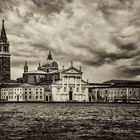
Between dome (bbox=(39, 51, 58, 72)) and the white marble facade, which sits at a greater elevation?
dome (bbox=(39, 51, 58, 72))

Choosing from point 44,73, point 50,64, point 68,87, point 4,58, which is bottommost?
point 68,87

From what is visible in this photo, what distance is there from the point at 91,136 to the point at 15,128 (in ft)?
20.3

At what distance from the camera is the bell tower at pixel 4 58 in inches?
5655

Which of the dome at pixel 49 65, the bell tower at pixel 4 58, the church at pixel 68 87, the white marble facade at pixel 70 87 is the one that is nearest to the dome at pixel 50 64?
the dome at pixel 49 65

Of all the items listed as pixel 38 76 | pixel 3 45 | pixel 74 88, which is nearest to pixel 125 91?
pixel 74 88

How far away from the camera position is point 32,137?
81.0 ft

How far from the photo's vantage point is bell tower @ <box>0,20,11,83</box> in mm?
143625

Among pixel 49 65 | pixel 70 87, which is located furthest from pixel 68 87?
pixel 49 65

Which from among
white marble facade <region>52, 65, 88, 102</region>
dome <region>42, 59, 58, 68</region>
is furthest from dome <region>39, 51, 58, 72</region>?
white marble facade <region>52, 65, 88, 102</region>

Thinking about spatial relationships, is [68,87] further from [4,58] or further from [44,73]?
[4,58]

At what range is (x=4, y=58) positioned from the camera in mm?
143875

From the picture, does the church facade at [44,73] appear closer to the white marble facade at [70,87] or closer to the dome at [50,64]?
Result: the dome at [50,64]

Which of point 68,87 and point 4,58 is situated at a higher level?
point 4,58

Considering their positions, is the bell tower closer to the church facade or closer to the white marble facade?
the church facade
